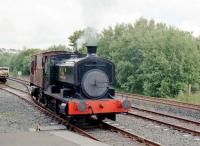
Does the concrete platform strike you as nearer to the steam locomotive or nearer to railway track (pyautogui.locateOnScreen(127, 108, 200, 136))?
the steam locomotive

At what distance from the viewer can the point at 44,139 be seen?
11516mm

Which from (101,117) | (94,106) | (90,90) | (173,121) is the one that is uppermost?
(90,90)

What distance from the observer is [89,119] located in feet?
52.7

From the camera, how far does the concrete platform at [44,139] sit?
10.9 metres

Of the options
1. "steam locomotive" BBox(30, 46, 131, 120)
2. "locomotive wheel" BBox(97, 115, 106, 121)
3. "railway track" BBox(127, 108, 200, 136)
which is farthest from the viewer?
"locomotive wheel" BBox(97, 115, 106, 121)

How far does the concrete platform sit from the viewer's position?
10883 millimetres

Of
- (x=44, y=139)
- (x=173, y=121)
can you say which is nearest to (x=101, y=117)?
(x=173, y=121)

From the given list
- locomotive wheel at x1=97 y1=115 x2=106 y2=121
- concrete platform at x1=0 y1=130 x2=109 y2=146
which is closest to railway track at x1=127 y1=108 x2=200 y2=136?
locomotive wheel at x1=97 y1=115 x2=106 y2=121

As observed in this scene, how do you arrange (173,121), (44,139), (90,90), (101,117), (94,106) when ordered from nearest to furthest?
(44,139) < (94,106) < (90,90) < (101,117) < (173,121)

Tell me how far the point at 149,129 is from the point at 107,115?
73.6 inches

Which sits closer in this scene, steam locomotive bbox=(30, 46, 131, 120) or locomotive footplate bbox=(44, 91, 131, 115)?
locomotive footplate bbox=(44, 91, 131, 115)

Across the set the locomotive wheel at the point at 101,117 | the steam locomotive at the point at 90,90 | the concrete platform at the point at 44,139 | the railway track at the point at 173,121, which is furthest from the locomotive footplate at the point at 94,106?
the railway track at the point at 173,121

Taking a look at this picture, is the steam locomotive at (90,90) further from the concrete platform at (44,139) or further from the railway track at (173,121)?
the railway track at (173,121)

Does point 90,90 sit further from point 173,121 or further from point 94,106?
point 173,121
